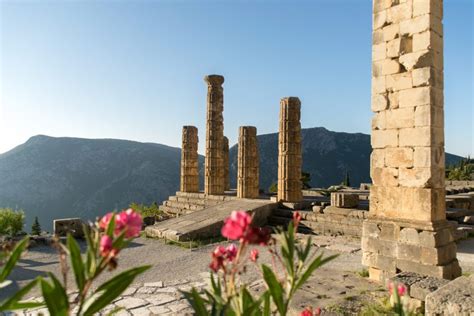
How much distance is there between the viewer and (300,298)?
5.64 metres

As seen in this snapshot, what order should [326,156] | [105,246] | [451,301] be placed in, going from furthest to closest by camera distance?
[326,156] → [451,301] → [105,246]

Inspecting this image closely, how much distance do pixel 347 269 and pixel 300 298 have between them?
2.46m

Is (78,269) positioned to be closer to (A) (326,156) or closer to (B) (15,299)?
(B) (15,299)

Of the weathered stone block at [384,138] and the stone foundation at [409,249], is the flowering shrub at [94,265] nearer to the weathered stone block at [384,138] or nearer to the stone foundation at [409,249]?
the stone foundation at [409,249]

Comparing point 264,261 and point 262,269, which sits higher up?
point 262,269

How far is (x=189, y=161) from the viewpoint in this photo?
19938mm

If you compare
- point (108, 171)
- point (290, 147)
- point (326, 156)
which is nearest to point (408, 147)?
point (290, 147)

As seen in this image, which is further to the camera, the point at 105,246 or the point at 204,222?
the point at 204,222

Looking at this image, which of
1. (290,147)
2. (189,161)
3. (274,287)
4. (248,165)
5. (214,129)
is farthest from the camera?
(189,161)

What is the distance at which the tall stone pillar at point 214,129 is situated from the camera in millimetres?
18125

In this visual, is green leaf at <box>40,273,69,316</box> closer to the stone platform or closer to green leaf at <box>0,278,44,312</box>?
green leaf at <box>0,278,44,312</box>

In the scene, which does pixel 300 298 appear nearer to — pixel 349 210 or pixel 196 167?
pixel 349 210

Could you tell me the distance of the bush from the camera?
1355 centimetres

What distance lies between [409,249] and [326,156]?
86294 mm
